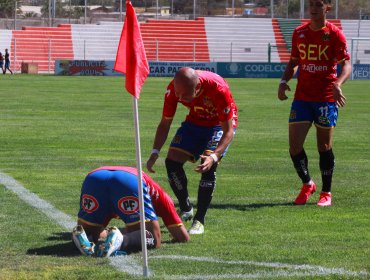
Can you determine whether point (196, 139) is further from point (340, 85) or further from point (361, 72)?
point (361, 72)

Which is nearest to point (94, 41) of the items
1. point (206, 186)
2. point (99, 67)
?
point (99, 67)

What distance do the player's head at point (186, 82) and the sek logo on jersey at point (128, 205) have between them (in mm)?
1067

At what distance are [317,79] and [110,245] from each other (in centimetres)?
427

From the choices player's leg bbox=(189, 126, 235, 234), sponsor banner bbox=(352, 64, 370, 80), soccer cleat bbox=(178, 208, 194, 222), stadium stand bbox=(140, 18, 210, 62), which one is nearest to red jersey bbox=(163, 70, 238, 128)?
player's leg bbox=(189, 126, 235, 234)

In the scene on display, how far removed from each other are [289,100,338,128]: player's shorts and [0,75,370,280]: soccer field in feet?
3.04

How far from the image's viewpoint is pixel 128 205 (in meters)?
7.87

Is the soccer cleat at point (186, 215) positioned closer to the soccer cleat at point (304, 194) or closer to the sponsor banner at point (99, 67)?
the soccer cleat at point (304, 194)

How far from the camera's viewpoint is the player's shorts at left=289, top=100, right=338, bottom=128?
11039 millimetres

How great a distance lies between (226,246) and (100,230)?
1.04 meters

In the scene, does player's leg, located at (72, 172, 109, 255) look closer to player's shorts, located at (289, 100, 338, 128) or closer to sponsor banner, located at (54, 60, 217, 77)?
player's shorts, located at (289, 100, 338, 128)

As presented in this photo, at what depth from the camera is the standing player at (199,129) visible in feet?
27.8

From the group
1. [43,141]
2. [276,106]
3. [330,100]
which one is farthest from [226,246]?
[276,106]

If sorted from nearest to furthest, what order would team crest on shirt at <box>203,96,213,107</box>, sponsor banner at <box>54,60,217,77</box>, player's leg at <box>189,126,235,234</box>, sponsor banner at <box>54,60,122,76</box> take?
1. player's leg at <box>189,126,235,234</box>
2. team crest on shirt at <box>203,96,213,107</box>
3. sponsor banner at <box>54,60,217,77</box>
4. sponsor banner at <box>54,60,122,76</box>

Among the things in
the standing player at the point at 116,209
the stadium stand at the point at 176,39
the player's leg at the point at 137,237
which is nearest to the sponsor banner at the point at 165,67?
the stadium stand at the point at 176,39
